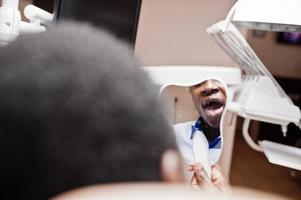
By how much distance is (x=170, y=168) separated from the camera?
275 millimetres

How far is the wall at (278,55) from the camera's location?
4.95m

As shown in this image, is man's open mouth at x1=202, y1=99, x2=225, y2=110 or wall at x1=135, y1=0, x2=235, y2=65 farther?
wall at x1=135, y1=0, x2=235, y2=65

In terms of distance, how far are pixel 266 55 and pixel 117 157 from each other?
5036mm

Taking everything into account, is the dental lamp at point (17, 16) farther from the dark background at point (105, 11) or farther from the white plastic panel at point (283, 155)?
the white plastic panel at point (283, 155)

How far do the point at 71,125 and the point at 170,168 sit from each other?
79mm

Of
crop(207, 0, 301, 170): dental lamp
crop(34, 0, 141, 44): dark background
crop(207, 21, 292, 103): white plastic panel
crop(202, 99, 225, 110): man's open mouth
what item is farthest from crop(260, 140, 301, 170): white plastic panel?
crop(34, 0, 141, 44): dark background

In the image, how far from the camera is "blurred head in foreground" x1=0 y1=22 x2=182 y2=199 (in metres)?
0.26

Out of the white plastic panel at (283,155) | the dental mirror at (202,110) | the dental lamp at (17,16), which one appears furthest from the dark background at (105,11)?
the white plastic panel at (283,155)

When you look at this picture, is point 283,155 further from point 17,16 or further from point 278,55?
point 278,55

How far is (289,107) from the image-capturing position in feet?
3.46

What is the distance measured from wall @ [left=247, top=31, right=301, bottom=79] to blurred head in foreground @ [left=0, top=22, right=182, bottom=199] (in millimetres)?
4909

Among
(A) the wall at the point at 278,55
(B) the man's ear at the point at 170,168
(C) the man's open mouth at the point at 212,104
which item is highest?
(A) the wall at the point at 278,55

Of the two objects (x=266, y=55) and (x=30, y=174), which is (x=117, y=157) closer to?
(x=30, y=174)

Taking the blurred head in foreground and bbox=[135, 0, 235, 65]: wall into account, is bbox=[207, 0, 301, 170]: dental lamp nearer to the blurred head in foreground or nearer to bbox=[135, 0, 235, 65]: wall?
bbox=[135, 0, 235, 65]: wall
